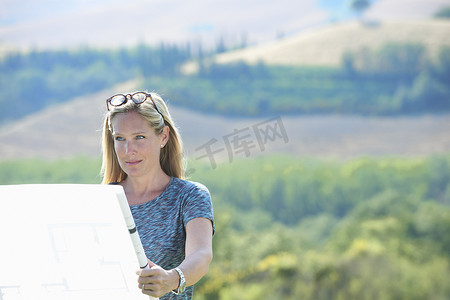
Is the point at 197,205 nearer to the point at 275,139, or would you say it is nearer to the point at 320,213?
the point at 320,213

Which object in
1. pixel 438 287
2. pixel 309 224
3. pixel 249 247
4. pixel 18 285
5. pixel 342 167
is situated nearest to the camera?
pixel 18 285

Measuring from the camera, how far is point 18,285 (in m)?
1.56

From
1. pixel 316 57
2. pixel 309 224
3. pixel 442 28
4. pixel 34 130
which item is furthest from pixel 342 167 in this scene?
pixel 34 130

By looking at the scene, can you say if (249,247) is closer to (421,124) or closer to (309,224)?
(309,224)

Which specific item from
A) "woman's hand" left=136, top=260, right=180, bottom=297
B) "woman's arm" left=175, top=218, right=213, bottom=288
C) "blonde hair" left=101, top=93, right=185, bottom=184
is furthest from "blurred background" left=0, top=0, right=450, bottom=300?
"woman's hand" left=136, top=260, right=180, bottom=297

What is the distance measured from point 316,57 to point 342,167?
8.05 m

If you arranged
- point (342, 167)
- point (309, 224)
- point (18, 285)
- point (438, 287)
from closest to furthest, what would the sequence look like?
point (18, 285)
point (438, 287)
point (309, 224)
point (342, 167)

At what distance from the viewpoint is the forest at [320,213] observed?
20.2 metres

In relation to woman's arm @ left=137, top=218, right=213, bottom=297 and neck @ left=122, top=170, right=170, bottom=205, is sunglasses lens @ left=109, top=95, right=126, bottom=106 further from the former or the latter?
woman's arm @ left=137, top=218, right=213, bottom=297

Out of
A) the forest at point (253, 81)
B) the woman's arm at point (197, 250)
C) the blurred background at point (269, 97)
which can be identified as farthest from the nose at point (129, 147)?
the forest at point (253, 81)

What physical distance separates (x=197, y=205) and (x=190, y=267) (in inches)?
8.4

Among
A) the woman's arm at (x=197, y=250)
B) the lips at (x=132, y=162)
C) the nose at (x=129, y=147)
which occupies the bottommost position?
the woman's arm at (x=197, y=250)

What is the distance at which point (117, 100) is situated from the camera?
1947 millimetres

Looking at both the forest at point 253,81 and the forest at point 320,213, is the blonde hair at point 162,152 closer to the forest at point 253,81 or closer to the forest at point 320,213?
the forest at point 320,213
